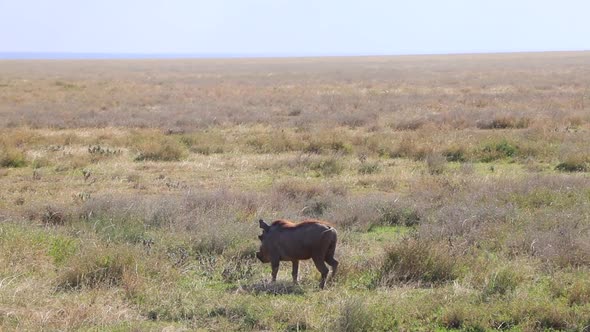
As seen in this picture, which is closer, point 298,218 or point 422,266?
point 422,266

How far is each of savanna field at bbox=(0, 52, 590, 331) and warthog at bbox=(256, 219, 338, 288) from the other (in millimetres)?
297

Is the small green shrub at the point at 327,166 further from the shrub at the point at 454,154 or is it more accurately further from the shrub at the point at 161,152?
the shrub at the point at 161,152

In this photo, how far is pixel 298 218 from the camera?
10305mm

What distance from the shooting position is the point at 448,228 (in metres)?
9.39

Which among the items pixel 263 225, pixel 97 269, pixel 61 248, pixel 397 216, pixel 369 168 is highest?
pixel 263 225

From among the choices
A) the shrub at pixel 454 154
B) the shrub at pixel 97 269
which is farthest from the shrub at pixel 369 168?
the shrub at pixel 97 269

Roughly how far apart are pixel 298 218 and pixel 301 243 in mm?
3074

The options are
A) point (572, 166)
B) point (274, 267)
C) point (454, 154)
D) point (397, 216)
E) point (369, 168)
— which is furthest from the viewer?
point (454, 154)

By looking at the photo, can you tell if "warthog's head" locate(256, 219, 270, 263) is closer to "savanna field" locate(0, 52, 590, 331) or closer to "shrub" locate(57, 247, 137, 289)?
"savanna field" locate(0, 52, 590, 331)

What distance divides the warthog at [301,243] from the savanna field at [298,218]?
0.30m

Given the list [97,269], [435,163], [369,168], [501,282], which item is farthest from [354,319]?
[435,163]

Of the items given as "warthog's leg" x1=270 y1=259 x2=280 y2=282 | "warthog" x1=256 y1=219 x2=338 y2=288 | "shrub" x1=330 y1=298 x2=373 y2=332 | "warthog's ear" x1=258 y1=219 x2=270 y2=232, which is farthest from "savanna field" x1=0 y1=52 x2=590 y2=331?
"warthog's ear" x1=258 y1=219 x2=270 y2=232

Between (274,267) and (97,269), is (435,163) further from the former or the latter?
Result: (97,269)

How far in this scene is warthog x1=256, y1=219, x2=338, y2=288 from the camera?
7180 millimetres
